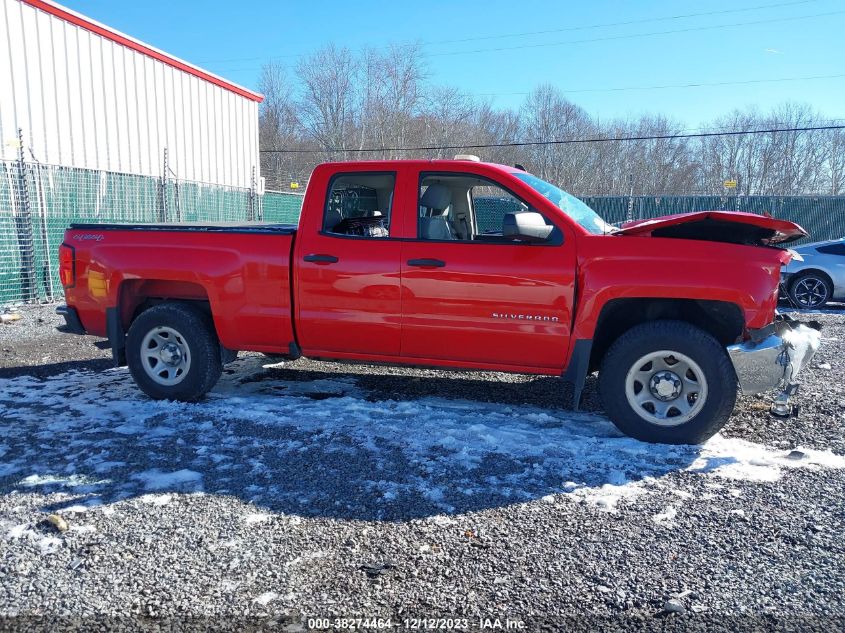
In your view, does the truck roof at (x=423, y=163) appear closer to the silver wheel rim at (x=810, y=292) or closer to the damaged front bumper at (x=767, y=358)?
the damaged front bumper at (x=767, y=358)

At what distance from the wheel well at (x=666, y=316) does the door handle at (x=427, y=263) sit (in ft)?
3.94

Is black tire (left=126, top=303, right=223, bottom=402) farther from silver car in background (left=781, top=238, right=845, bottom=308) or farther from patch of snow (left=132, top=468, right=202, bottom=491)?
silver car in background (left=781, top=238, right=845, bottom=308)

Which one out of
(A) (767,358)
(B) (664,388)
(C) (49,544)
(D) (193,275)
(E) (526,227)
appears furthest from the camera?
(D) (193,275)

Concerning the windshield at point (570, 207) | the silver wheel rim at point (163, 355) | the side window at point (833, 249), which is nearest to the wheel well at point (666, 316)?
the windshield at point (570, 207)

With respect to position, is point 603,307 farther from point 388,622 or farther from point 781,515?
point 388,622

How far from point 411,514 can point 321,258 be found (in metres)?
2.32

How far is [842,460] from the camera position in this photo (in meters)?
4.18

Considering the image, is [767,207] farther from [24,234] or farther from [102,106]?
[24,234]

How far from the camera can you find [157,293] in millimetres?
5617

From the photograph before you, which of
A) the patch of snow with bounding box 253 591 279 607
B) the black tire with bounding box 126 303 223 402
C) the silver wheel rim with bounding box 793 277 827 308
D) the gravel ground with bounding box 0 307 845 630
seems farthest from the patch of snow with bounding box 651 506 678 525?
the silver wheel rim with bounding box 793 277 827 308

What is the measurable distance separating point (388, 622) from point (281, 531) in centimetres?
91

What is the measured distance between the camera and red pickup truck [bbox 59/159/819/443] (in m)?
4.36

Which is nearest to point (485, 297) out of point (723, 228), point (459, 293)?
point (459, 293)

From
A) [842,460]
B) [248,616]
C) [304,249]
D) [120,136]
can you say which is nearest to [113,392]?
[304,249]
